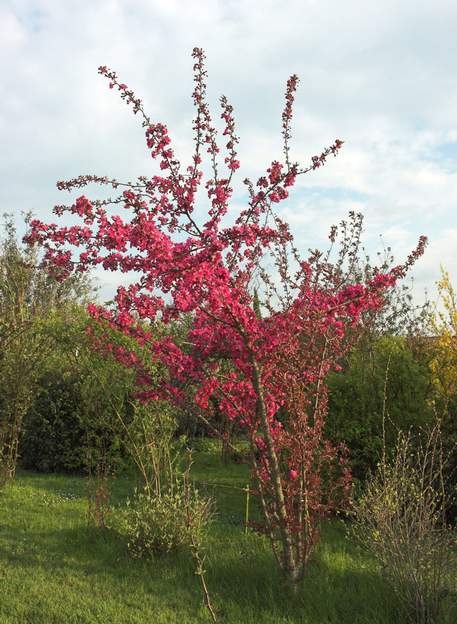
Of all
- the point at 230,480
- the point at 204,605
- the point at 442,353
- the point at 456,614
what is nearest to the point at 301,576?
the point at 204,605

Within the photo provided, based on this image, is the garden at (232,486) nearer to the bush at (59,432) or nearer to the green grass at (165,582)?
the green grass at (165,582)

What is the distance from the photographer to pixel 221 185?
484 cm

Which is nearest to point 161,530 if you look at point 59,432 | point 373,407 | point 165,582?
point 165,582

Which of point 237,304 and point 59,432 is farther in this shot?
point 59,432

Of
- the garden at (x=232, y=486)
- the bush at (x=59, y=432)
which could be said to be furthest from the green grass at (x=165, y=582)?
the bush at (x=59, y=432)

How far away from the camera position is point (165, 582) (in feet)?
17.5

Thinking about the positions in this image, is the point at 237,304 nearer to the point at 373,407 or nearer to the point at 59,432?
the point at 373,407

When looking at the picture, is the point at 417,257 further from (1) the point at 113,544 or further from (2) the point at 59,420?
(2) the point at 59,420

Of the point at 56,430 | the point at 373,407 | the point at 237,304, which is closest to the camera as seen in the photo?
the point at 237,304

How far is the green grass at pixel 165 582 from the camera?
460 centimetres

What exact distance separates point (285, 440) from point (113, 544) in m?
2.32

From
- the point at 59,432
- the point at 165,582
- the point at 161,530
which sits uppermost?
the point at 59,432

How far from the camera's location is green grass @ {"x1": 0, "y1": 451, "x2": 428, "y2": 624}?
4.60 metres

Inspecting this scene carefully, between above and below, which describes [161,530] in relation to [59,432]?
below
